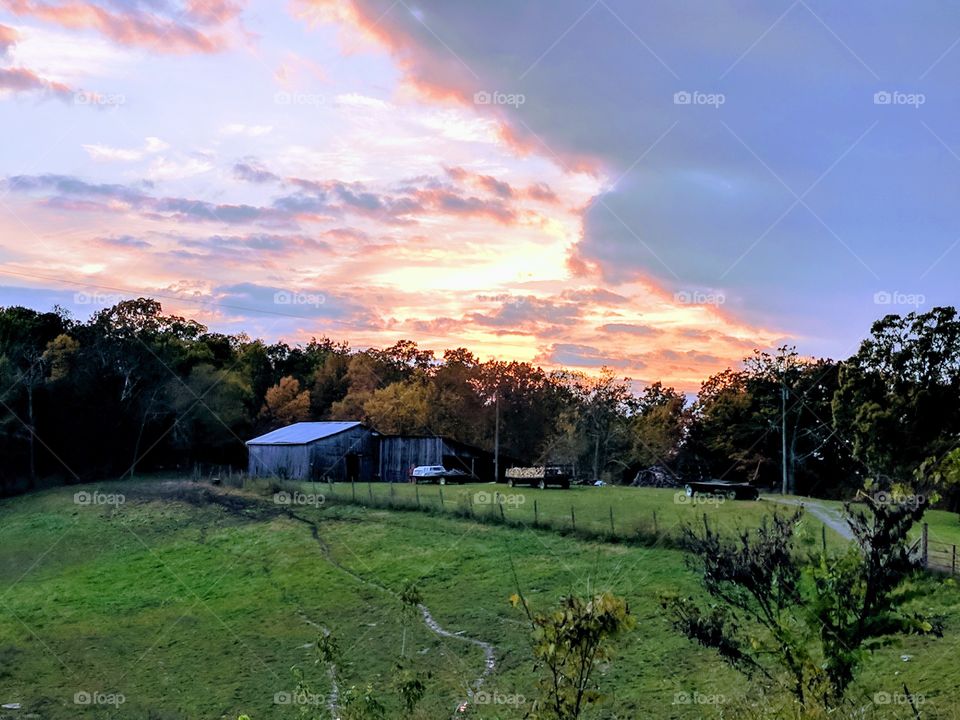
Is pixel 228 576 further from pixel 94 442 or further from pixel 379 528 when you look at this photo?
pixel 94 442

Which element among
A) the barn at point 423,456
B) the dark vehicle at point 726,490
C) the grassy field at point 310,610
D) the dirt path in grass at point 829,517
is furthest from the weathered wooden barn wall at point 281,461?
the dirt path in grass at point 829,517

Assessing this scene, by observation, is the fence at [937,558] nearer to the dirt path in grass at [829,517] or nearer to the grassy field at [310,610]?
the grassy field at [310,610]

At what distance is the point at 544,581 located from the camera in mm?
27938

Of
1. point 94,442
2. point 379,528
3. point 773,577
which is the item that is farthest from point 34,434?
point 773,577

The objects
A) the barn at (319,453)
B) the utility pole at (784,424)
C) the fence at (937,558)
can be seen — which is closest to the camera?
the fence at (937,558)

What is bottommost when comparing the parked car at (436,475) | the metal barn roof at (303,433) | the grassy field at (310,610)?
the grassy field at (310,610)

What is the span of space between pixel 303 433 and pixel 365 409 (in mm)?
12277

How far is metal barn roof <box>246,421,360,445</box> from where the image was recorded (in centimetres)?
6388

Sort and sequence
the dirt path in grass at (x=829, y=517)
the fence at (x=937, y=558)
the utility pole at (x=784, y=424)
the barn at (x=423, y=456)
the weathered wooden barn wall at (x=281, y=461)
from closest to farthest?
1. the fence at (x=937, y=558)
2. the dirt path in grass at (x=829, y=517)
3. the utility pole at (x=784, y=424)
4. the weathered wooden barn wall at (x=281, y=461)
5. the barn at (x=423, y=456)

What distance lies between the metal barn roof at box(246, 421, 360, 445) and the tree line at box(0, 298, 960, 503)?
837 cm

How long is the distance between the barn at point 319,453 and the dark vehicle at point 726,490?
27.5 metres

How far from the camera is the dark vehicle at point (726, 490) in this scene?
44.9m

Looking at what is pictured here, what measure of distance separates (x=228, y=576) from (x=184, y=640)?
22.7ft

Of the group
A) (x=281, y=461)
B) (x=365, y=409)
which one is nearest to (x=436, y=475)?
(x=281, y=461)
